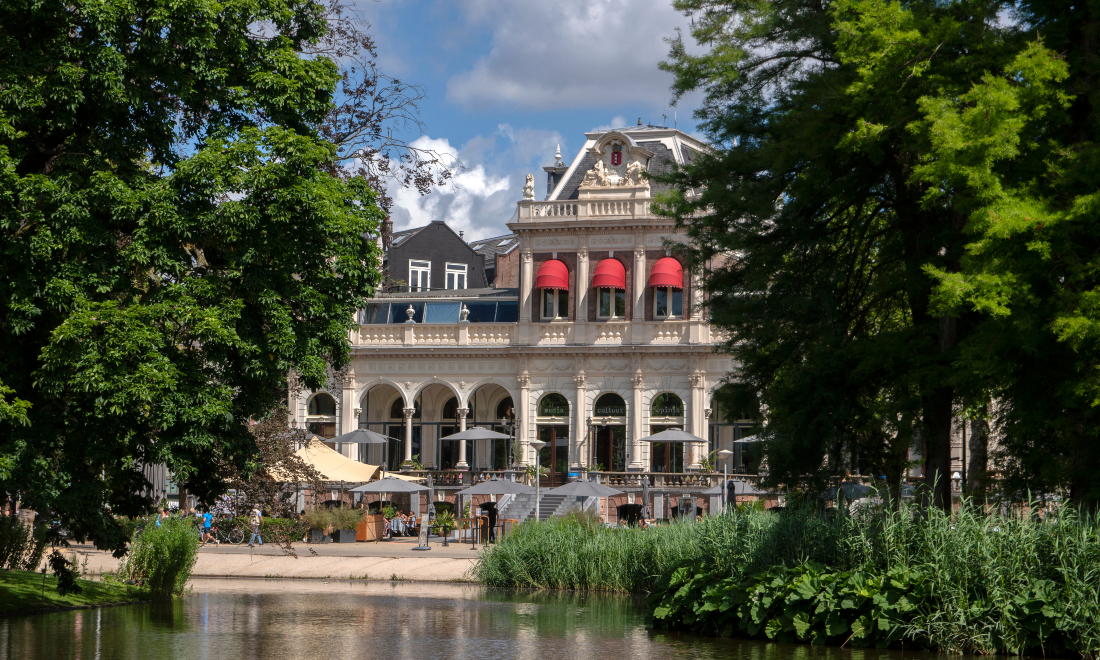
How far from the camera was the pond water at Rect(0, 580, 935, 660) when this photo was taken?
39.9 feet

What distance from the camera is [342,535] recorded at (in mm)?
32875

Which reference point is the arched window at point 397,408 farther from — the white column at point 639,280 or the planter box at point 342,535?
the planter box at point 342,535

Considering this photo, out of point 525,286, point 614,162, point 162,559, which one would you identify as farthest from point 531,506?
point 162,559

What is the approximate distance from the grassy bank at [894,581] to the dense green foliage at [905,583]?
0.05 feet

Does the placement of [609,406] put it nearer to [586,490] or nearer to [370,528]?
[370,528]

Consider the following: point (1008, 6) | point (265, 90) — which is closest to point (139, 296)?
point (265, 90)

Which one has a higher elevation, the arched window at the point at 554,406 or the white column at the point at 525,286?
the white column at the point at 525,286

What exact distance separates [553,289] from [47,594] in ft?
111

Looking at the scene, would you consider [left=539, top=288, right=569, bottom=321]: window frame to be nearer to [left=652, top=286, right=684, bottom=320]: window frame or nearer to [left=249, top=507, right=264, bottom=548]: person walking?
[left=652, top=286, right=684, bottom=320]: window frame

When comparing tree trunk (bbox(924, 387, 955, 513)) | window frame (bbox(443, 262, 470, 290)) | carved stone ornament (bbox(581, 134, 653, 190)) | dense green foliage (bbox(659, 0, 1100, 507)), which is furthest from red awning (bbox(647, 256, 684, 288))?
tree trunk (bbox(924, 387, 955, 513))

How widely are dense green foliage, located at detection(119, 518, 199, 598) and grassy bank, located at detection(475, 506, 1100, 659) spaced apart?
7.86 m

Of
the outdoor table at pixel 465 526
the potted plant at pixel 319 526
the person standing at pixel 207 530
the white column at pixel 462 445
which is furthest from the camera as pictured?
the white column at pixel 462 445

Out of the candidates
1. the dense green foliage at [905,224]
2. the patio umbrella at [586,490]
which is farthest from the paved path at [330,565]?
the dense green foliage at [905,224]

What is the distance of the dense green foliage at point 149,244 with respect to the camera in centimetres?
1163
